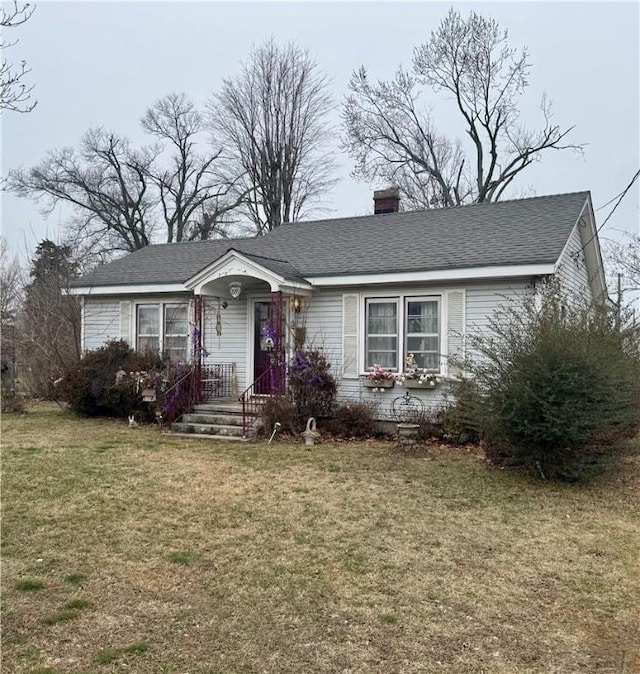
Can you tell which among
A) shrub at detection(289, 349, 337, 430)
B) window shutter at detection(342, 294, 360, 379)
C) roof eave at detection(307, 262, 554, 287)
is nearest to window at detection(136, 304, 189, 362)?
shrub at detection(289, 349, 337, 430)

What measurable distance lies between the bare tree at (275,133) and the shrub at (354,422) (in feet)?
65.1

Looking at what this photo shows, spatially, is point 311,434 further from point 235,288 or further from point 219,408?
point 235,288

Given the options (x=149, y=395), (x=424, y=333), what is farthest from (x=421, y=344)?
(x=149, y=395)

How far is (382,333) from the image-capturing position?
1073 cm

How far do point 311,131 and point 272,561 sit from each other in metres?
28.4

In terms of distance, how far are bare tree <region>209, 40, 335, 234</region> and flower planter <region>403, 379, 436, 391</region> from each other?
19.9 meters

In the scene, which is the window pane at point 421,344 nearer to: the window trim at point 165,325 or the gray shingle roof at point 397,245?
the gray shingle roof at point 397,245

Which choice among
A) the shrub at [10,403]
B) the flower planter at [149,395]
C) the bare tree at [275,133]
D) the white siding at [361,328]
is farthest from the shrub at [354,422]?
the bare tree at [275,133]

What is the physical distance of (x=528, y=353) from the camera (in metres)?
6.96

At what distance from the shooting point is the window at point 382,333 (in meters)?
10.6

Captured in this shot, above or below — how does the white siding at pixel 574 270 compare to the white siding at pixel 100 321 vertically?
above

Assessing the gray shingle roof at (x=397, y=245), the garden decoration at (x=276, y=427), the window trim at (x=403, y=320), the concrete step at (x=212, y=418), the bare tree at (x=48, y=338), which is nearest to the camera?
the garden decoration at (x=276, y=427)

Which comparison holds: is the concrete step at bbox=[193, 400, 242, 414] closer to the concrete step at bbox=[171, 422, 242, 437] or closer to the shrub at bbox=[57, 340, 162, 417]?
the concrete step at bbox=[171, 422, 242, 437]

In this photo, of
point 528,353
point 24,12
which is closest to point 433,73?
point 528,353
